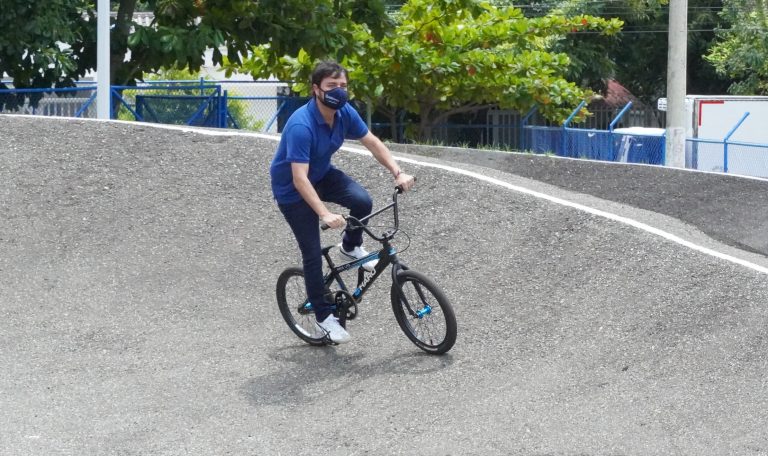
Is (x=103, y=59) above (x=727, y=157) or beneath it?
above

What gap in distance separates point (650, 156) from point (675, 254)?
13.1 meters

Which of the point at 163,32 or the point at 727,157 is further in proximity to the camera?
the point at 727,157

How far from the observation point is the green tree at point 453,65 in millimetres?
22016

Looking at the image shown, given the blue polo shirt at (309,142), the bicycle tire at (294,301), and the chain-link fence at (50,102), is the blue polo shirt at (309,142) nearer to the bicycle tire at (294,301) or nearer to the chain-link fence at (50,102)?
the bicycle tire at (294,301)

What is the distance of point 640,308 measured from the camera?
7.51 metres

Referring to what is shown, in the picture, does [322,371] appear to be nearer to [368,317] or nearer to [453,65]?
[368,317]

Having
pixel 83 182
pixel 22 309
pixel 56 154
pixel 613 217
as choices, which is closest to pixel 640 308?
pixel 613 217

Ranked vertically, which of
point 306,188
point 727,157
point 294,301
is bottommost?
point 294,301

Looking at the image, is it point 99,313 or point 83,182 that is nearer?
point 99,313

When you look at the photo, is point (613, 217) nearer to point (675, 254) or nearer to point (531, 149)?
point (675, 254)

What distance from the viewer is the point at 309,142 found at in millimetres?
6801

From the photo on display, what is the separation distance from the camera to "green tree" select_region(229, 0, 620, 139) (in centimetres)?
2202

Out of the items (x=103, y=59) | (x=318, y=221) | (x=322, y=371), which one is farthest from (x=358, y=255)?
(x=103, y=59)

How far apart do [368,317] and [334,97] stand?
1.85 metres
